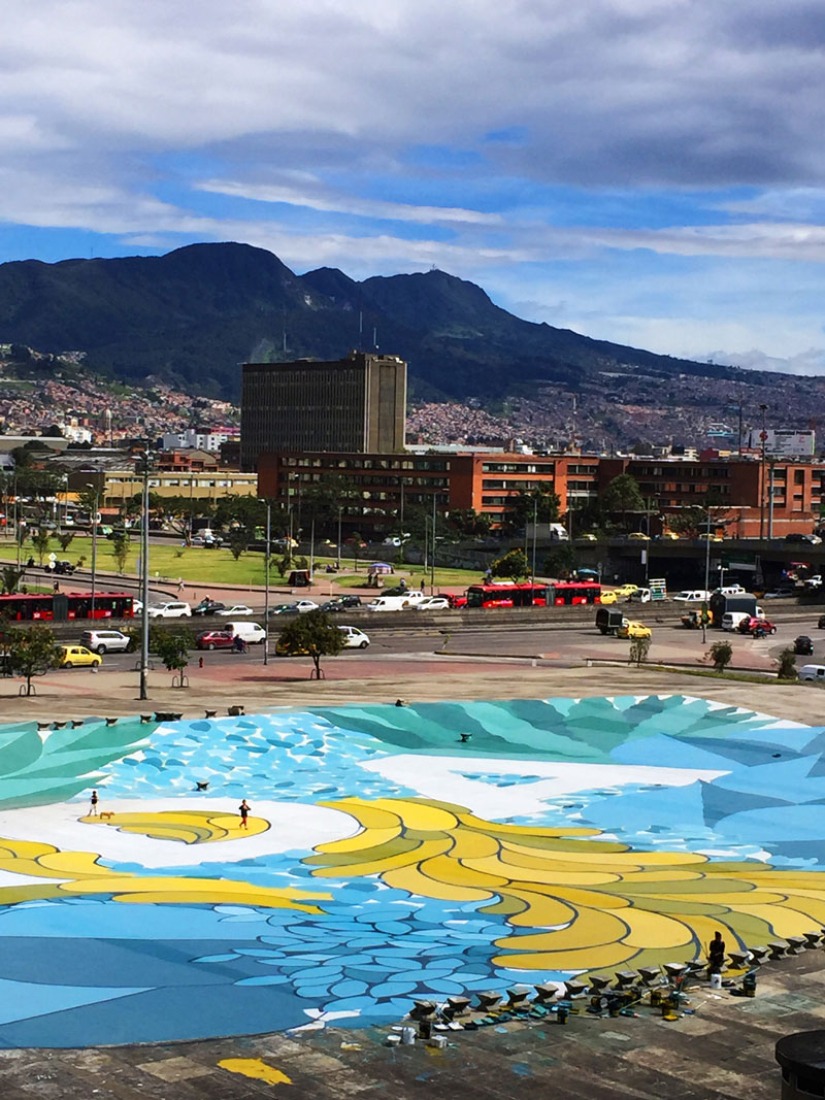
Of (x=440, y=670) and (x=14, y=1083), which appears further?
(x=440, y=670)

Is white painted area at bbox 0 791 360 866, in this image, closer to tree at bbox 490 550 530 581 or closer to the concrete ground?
the concrete ground

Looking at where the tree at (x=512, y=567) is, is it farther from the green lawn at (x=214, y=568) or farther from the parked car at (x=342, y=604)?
the parked car at (x=342, y=604)

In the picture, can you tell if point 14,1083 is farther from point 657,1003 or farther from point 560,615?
point 560,615

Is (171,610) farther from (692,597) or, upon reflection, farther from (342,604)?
(692,597)

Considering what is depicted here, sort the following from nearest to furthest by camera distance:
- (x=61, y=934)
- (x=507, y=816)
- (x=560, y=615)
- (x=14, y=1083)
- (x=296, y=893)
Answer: (x=14, y=1083) < (x=61, y=934) < (x=296, y=893) < (x=507, y=816) < (x=560, y=615)

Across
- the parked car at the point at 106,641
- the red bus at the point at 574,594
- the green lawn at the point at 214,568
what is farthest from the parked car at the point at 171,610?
the red bus at the point at 574,594

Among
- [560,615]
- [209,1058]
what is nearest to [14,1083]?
[209,1058]

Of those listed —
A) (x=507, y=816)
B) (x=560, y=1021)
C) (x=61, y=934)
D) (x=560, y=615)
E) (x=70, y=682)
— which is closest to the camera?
(x=560, y=1021)
